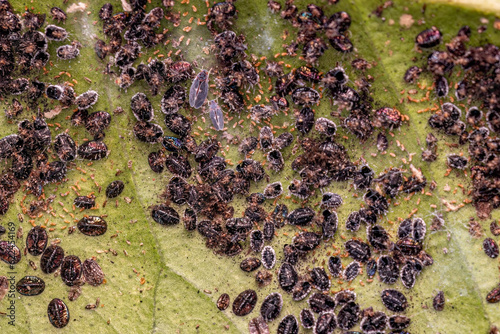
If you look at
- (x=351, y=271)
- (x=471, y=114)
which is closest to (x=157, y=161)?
(x=351, y=271)

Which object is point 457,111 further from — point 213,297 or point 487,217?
point 213,297

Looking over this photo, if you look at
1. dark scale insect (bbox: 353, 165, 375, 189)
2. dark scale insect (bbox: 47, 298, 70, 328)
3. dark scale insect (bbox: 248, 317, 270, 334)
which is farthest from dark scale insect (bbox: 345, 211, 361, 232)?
dark scale insect (bbox: 47, 298, 70, 328)

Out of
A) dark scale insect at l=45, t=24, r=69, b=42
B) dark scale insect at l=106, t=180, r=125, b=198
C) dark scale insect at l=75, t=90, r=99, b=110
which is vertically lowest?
dark scale insect at l=106, t=180, r=125, b=198

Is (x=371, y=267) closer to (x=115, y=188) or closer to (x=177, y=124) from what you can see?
(x=177, y=124)

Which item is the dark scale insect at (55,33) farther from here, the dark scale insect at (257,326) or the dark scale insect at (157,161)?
the dark scale insect at (257,326)

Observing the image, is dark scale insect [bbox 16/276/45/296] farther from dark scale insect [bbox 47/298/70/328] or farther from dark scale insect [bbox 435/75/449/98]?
dark scale insect [bbox 435/75/449/98]
